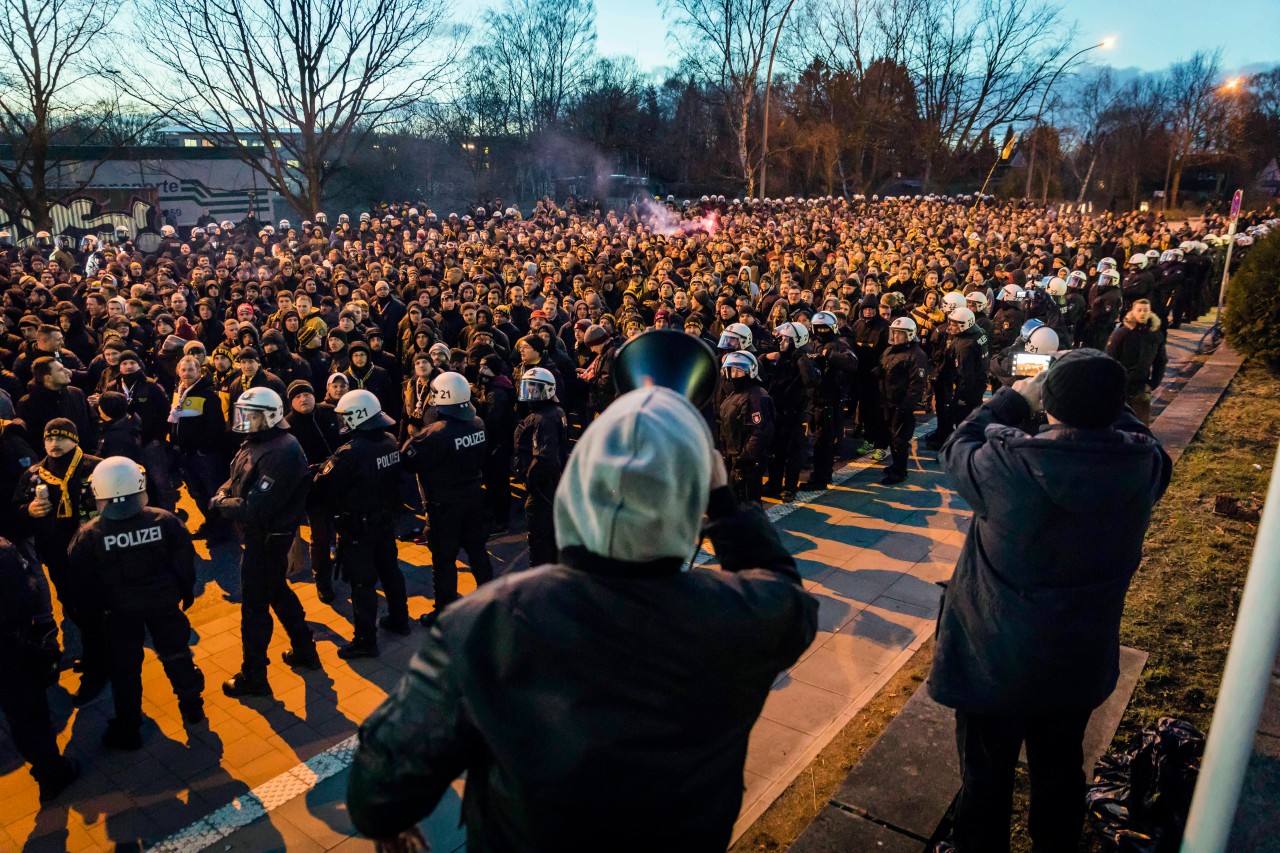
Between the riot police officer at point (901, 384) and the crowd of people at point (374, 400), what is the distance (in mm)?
31

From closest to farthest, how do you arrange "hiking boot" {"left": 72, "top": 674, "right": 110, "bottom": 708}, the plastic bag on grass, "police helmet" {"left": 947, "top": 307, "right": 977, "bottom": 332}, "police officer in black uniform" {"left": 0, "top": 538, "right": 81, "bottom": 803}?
the plastic bag on grass, "police officer in black uniform" {"left": 0, "top": 538, "right": 81, "bottom": 803}, "hiking boot" {"left": 72, "top": 674, "right": 110, "bottom": 708}, "police helmet" {"left": 947, "top": 307, "right": 977, "bottom": 332}

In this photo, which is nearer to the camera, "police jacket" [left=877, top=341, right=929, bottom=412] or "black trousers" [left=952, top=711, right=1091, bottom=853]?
"black trousers" [left=952, top=711, right=1091, bottom=853]

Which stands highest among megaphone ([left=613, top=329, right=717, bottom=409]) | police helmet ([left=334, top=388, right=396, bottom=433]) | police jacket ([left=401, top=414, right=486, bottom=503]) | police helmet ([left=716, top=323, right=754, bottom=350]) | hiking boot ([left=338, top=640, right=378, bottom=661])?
megaphone ([left=613, top=329, right=717, bottom=409])

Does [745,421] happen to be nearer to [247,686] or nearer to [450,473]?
[450,473]

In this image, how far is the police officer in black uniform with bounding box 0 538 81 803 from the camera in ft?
13.9

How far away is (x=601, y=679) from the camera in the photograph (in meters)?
1.44

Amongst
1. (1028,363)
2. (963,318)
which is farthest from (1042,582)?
(963,318)

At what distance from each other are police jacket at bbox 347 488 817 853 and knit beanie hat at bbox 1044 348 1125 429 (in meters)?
1.68

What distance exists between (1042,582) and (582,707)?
6.76 feet

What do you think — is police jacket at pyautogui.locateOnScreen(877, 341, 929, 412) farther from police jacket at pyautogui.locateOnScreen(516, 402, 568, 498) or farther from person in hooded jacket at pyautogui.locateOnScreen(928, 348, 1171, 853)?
person in hooded jacket at pyautogui.locateOnScreen(928, 348, 1171, 853)

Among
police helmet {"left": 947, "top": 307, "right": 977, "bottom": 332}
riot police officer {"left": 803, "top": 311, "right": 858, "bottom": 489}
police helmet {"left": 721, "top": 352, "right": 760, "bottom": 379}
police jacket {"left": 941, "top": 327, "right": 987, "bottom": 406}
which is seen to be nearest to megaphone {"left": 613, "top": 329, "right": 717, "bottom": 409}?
police helmet {"left": 721, "top": 352, "right": 760, "bottom": 379}

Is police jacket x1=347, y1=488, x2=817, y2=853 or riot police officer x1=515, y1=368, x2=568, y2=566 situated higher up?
police jacket x1=347, y1=488, x2=817, y2=853

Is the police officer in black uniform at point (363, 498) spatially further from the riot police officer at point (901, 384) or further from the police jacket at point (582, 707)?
the riot police officer at point (901, 384)

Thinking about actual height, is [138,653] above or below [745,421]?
below
